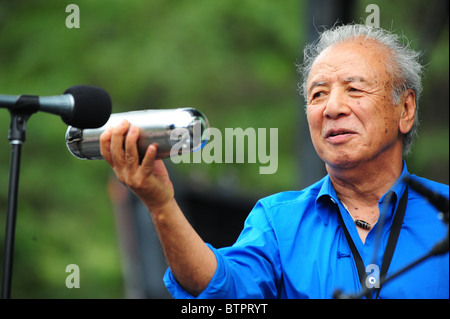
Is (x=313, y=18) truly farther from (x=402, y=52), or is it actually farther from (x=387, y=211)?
(x=387, y=211)

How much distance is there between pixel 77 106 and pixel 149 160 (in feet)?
1.12

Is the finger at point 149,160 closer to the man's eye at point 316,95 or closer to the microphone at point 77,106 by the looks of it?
the microphone at point 77,106

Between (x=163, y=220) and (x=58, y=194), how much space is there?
7177 mm

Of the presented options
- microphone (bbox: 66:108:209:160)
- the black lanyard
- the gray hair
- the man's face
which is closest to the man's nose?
the man's face

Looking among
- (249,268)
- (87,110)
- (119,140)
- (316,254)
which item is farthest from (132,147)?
(316,254)

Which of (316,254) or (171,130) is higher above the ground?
(171,130)

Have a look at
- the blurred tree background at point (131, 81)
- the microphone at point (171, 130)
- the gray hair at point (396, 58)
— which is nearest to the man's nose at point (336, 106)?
the gray hair at point (396, 58)

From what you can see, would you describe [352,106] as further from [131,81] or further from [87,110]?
[131,81]

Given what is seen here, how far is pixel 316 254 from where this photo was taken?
280 centimetres

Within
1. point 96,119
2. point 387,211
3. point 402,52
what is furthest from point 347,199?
point 96,119

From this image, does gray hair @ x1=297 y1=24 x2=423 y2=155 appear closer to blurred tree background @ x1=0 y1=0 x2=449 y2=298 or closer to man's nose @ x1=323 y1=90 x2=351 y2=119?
man's nose @ x1=323 y1=90 x2=351 y2=119

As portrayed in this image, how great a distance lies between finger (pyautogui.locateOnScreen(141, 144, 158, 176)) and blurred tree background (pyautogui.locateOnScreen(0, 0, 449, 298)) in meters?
6.67
